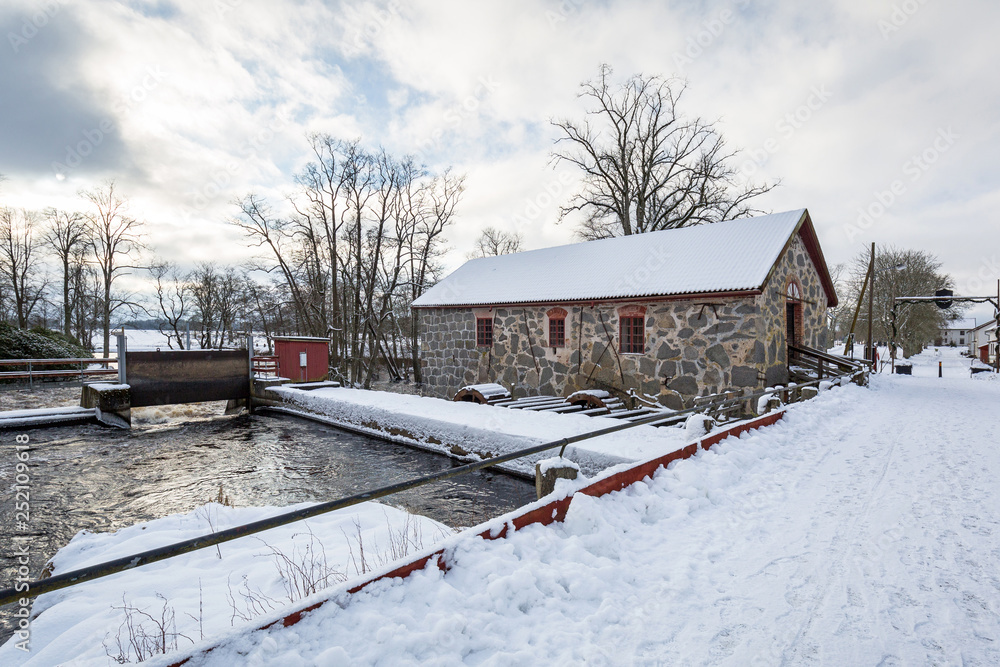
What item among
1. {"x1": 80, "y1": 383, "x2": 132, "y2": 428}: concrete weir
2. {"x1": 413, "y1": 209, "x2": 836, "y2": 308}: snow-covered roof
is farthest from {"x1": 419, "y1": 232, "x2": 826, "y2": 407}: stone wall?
{"x1": 80, "y1": 383, "x2": 132, "y2": 428}: concrete weir

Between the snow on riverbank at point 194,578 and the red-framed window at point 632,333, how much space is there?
335 inches

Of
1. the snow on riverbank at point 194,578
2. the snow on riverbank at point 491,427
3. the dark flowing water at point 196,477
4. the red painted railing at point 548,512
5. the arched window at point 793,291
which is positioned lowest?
the dark flowing water at point 196,477

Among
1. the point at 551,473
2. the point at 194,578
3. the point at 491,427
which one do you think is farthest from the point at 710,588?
the point at 491,427

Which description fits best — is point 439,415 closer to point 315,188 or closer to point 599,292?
point 599,292

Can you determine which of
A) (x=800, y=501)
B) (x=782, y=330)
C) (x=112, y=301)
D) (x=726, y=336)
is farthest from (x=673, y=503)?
(x=112, y=301)

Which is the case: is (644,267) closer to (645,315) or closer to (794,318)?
(645,315)

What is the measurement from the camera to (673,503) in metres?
4.03

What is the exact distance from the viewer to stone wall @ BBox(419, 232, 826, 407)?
1098 cm

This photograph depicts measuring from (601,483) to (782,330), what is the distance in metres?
10.7

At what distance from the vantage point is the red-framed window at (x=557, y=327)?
1379 centimetres

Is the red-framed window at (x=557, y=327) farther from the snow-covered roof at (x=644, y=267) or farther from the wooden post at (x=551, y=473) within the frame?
the wooden post at (x=551, y=473)

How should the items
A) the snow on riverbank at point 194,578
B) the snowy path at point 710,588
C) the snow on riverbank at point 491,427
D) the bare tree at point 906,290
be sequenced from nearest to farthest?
the snowy path at point 710,588, the snow on riverbank at point 194,578, the snow on riverbank at point 491,427, the bare tree at point 906,290

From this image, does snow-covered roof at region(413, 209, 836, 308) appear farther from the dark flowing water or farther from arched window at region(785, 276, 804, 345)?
the dark flowing water

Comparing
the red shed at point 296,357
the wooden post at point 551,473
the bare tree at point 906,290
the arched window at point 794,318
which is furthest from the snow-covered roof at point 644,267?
the bare tree at point 906,290
